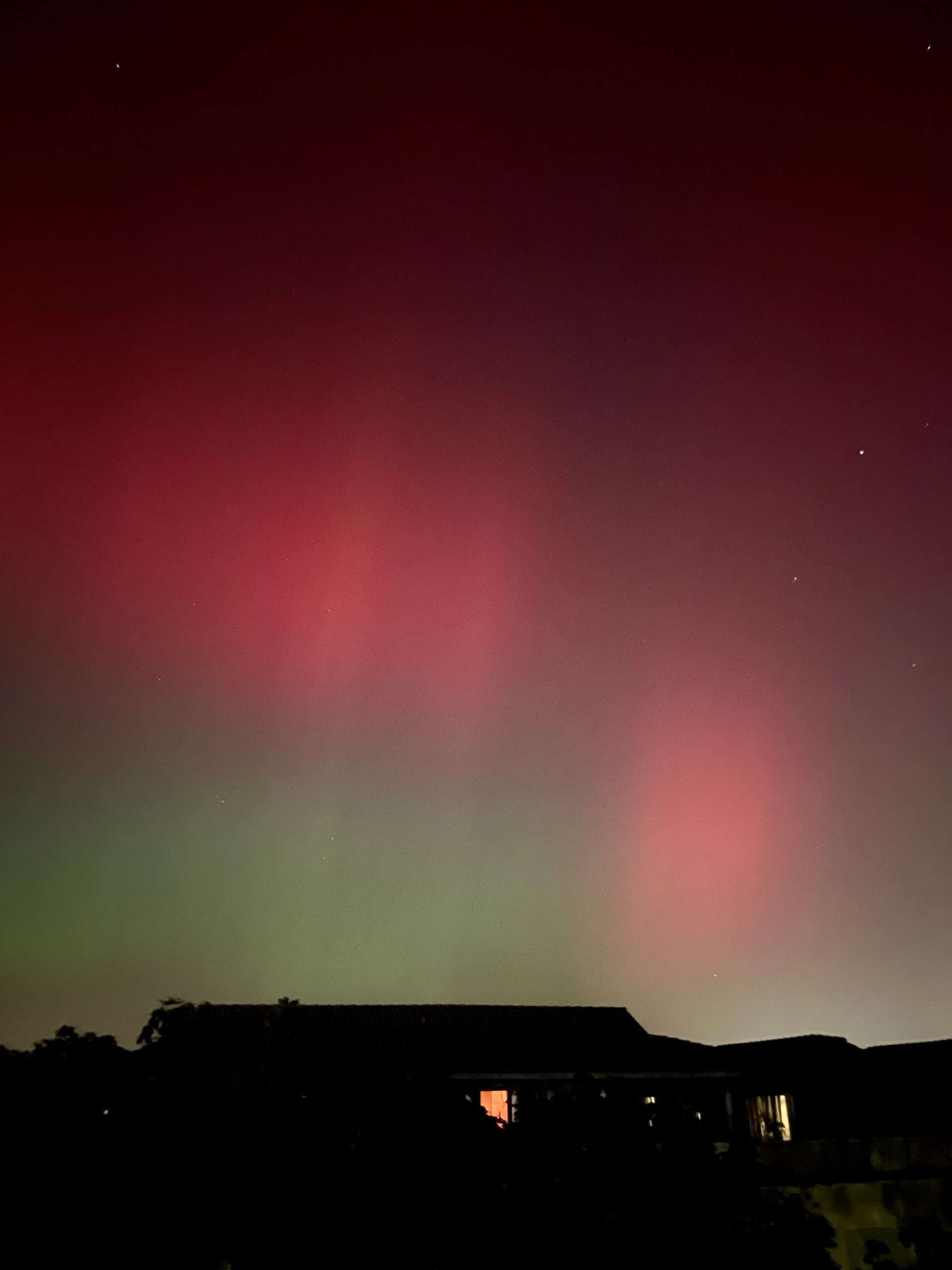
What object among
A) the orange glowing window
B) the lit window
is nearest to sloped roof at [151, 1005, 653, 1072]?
the orange glowing window

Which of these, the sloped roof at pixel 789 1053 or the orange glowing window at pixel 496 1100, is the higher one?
the sloped roof at pixel 789 1053

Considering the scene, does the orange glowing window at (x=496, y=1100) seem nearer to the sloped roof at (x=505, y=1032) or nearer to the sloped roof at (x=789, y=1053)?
the sloped roof at (x=505, y=1032)

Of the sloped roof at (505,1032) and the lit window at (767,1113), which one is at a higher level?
the sloped roof at (505,1032)

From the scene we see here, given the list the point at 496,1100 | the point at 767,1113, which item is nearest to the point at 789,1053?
the point at 767,1113

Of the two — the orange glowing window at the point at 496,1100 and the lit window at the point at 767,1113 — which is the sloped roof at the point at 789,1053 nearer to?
the lit window at the point at 767,1113

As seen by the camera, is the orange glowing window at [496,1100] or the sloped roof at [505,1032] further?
the sloped roof at [505,1032]

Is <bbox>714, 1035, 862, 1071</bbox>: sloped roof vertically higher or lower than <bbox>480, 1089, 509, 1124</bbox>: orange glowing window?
higher

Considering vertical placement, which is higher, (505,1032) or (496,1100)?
(505,1032)

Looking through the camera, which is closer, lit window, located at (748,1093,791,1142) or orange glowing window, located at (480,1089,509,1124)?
orange glowing window, located at (480,1089,509,1124)

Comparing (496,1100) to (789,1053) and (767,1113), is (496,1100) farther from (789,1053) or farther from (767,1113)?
(789,1053)

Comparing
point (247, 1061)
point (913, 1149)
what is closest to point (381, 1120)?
point (247, 1061)

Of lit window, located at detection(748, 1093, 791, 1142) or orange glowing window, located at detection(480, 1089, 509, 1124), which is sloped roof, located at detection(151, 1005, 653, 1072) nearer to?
orange glowing window, located at detection(480, 1089, 509, 1124)

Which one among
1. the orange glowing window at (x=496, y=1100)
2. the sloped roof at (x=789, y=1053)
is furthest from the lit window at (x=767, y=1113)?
the orange glowing window at (x=496, y=1100)

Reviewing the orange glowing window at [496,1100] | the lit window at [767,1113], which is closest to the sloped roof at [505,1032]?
the orange glowing window at [496,1100]
